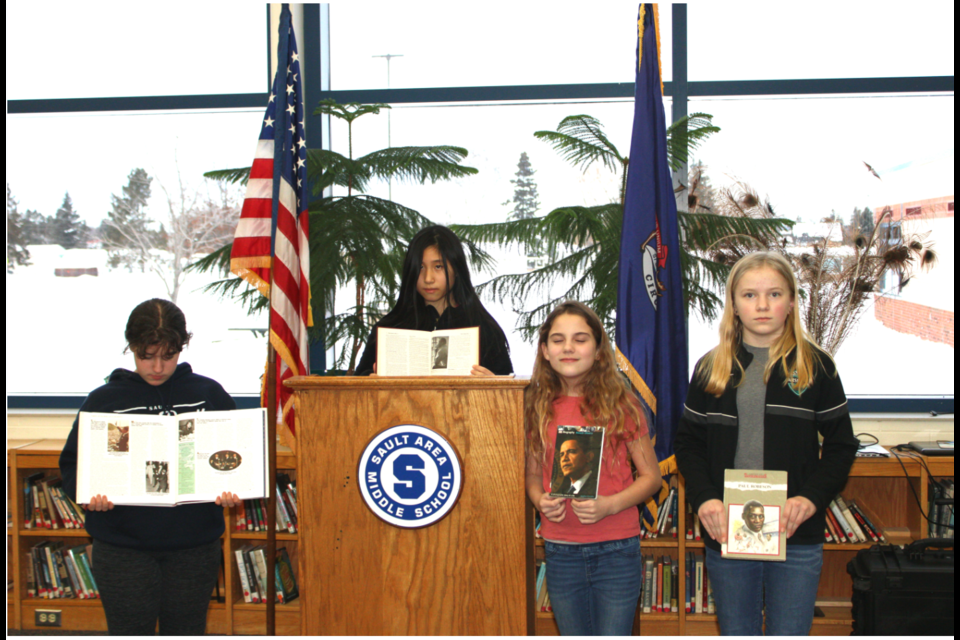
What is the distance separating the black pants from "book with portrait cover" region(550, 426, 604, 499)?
47.3 inches

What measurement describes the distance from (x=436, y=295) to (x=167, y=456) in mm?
1052

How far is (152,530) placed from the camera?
6.93ft

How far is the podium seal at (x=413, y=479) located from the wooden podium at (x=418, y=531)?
2cm

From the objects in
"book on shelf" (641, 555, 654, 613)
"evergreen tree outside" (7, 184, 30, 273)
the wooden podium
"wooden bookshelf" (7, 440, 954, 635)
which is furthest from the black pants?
"evergreen tree outside" (7, 184, 30, 273)

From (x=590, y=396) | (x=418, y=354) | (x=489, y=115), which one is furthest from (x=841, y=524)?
(x=489, y=115)

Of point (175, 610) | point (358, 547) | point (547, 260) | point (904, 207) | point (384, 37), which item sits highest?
point (384, 37)

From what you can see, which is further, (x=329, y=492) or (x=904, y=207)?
(x=904, y=207)

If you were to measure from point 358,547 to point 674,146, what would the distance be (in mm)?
2341

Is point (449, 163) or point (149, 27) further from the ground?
point (149, 27)

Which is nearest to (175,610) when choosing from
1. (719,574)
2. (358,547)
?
(358,547)

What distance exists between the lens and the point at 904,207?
3848 mm

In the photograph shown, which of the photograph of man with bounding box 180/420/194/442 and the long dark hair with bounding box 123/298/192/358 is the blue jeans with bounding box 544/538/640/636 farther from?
the long dark hair with bounding box 123/298/192/358

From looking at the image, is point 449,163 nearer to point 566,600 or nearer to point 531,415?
point 531,415

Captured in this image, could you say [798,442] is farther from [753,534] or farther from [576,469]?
[576,469]
